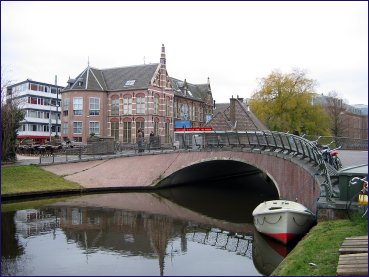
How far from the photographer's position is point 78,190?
3044 centimetres

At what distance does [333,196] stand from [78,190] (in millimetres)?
20615

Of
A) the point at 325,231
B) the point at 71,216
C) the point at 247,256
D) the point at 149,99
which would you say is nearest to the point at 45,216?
the point at 71,216

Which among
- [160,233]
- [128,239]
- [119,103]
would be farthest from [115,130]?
[128,239]

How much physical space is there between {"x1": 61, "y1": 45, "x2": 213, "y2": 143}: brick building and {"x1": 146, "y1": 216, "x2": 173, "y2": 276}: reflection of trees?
3030 cm

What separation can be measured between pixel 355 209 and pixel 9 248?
12.1m

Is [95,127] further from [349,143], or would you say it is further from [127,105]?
[349,143]

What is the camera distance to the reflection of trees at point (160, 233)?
49.6ft

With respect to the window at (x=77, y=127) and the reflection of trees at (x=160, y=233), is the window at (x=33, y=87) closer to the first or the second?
the window at (x=77, y=127)

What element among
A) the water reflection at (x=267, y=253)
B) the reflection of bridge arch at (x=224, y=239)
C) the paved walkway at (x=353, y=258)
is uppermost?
the paved walkway at (x=353, y=258)

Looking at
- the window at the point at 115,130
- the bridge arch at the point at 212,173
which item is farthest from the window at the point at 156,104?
the bridge arch at the point at 212,173

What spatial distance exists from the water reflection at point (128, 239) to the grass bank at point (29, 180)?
123 inches

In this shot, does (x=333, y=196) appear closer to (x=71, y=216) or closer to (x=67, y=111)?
(x=71, y=216)

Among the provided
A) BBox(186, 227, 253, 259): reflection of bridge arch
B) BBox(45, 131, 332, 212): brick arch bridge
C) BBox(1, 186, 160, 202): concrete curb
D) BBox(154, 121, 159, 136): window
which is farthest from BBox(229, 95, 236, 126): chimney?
BBox(186, 227, 253, 259): reflection of bridge arch

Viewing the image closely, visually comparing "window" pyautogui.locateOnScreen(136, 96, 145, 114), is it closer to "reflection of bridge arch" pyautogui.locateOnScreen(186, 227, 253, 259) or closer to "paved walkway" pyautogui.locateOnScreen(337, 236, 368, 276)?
"reflection of bridge arch" pyautogui.locateOnScreen(186, 227, 253, 259)
